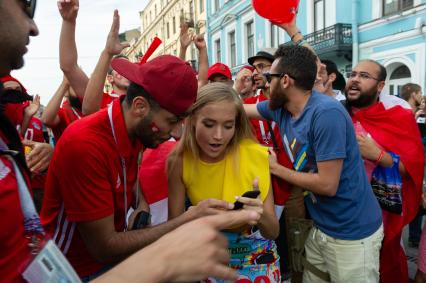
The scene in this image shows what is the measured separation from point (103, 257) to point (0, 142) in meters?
0.79

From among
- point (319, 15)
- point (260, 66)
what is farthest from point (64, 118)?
point (319, 15)

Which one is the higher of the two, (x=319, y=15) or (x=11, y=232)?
(x=319, y=15)

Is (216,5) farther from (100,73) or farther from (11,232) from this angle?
(11,232)

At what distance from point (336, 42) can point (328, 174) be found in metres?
11.1

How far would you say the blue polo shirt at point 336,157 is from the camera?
2.06 metres

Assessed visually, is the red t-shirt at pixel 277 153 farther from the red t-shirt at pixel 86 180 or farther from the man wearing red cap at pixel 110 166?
the red t-shirt at pixel 86 180

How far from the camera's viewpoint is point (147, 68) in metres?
1.71

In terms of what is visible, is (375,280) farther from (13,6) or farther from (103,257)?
(13,6)

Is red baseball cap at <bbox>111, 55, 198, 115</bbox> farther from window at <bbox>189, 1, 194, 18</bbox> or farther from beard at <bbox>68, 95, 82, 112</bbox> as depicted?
window at <bbox>189, 1, 194, 18</bbox>

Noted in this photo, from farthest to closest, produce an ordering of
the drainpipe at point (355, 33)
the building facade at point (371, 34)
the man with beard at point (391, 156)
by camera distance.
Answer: the drainpipe at point (355, 33), the building facade at point (371, 34), the man with beard at point (391, 156)

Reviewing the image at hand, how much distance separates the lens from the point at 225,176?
2.04 m

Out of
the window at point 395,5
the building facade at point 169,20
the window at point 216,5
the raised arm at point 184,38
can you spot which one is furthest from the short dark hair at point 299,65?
the window at point 216,5

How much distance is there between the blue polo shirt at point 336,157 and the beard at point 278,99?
16 centimetres

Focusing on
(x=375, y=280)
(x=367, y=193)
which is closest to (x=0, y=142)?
Answer: (x=367, y=193)
